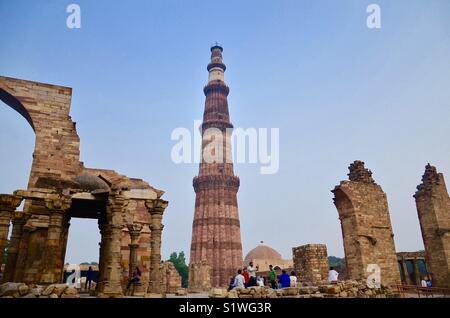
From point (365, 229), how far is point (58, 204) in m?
10.1

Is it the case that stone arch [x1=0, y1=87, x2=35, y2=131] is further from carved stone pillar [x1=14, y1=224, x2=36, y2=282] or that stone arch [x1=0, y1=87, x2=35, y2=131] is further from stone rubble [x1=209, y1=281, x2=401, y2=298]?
stone rubble [x1=209, y1=281, x2=401, y2=298]

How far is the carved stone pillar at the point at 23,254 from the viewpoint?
30.3 ft

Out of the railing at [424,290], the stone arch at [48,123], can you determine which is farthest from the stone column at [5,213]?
the railing at [424,290]

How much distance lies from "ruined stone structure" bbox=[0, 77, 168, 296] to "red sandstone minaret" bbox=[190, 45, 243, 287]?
14.0 m

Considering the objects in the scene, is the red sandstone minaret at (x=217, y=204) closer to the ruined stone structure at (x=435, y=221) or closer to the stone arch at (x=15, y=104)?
the ruined stone structure at (x=435, y=221)

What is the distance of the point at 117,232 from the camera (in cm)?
772

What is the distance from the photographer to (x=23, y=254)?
9.45 metres

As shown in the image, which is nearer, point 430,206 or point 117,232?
point 117,232

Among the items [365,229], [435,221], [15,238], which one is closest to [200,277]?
[365,229]

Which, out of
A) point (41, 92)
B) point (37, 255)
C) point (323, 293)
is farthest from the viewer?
point (41, 92)
